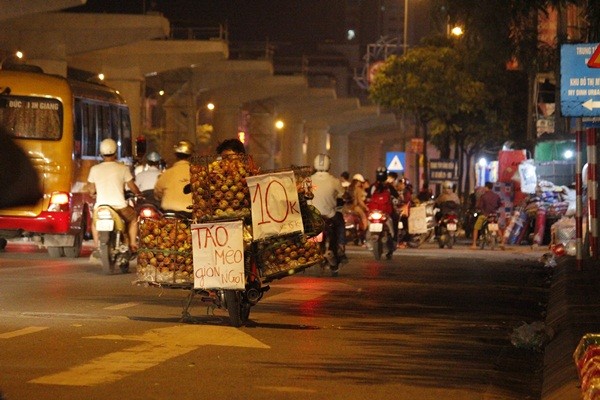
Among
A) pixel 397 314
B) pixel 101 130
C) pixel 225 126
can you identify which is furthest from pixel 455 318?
pixel 225 126

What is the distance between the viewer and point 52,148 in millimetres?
24797

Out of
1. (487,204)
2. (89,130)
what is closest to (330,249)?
(89,130)

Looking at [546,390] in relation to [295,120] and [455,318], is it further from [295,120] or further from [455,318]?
[295,120]

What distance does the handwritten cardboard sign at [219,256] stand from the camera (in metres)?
12.3

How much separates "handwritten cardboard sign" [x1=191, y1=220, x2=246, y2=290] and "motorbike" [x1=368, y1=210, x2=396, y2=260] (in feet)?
44.4

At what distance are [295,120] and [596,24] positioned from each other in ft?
245

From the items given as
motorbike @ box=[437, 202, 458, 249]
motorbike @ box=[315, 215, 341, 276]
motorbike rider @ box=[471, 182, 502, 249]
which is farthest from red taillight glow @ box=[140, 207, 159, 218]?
motorbike rider @ box=[471, 182, 502, 249]

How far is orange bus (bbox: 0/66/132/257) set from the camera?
23.6m

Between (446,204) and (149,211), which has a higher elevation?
(149,211)

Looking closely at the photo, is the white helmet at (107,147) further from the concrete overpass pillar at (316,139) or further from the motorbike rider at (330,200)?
the concrete overpass pillar at (316,139)

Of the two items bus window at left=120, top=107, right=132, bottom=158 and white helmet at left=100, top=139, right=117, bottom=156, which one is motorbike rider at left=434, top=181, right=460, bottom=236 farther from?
white helmet at left=100, top=139, right=117, bottom=156

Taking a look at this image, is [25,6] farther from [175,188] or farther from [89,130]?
[175,188]

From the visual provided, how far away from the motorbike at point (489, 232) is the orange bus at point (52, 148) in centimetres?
1287

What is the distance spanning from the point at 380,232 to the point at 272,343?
14.6 m
